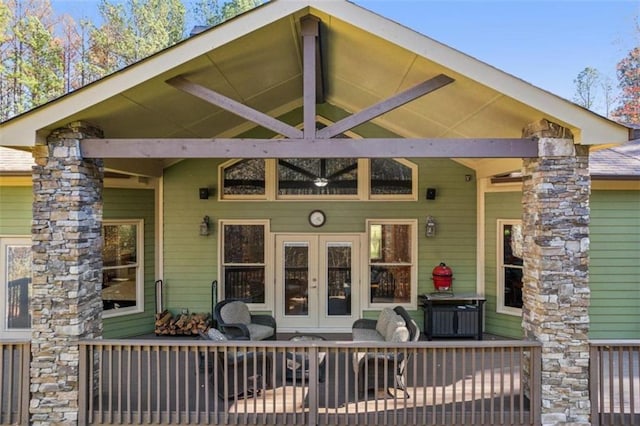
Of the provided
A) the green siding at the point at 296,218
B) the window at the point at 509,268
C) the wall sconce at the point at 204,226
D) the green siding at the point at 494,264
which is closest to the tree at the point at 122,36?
the green siding at the point at 296,218

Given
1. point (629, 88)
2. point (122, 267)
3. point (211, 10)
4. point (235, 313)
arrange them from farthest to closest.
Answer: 1. point (629, 88)
2. point (211, 10)
3. point (122, 267)
4. point (235, 313)

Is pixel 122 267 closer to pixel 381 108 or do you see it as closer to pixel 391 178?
pixel 391 178

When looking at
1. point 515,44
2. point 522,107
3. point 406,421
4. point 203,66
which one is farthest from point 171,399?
point 515,44

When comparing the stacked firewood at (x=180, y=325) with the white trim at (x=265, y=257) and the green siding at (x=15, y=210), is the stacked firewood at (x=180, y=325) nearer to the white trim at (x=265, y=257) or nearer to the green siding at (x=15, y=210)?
the white trim at (x=265, y=257)

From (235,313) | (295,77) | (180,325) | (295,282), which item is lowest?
(180,325)

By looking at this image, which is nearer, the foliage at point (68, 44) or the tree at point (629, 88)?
the foliage at point (68, 44)

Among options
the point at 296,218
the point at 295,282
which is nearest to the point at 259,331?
the point at 295,282

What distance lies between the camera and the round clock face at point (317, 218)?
762 centimetres

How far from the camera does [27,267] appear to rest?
704 centimetres

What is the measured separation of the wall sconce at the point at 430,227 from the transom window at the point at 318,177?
0.51 m

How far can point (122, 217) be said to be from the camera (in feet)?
23.7

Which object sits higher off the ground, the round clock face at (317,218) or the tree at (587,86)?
the tree at (587,86)

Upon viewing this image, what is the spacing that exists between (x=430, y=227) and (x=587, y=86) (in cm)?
2112

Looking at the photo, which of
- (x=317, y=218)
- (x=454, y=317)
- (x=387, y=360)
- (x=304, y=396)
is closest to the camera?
(x=304, y=396)
